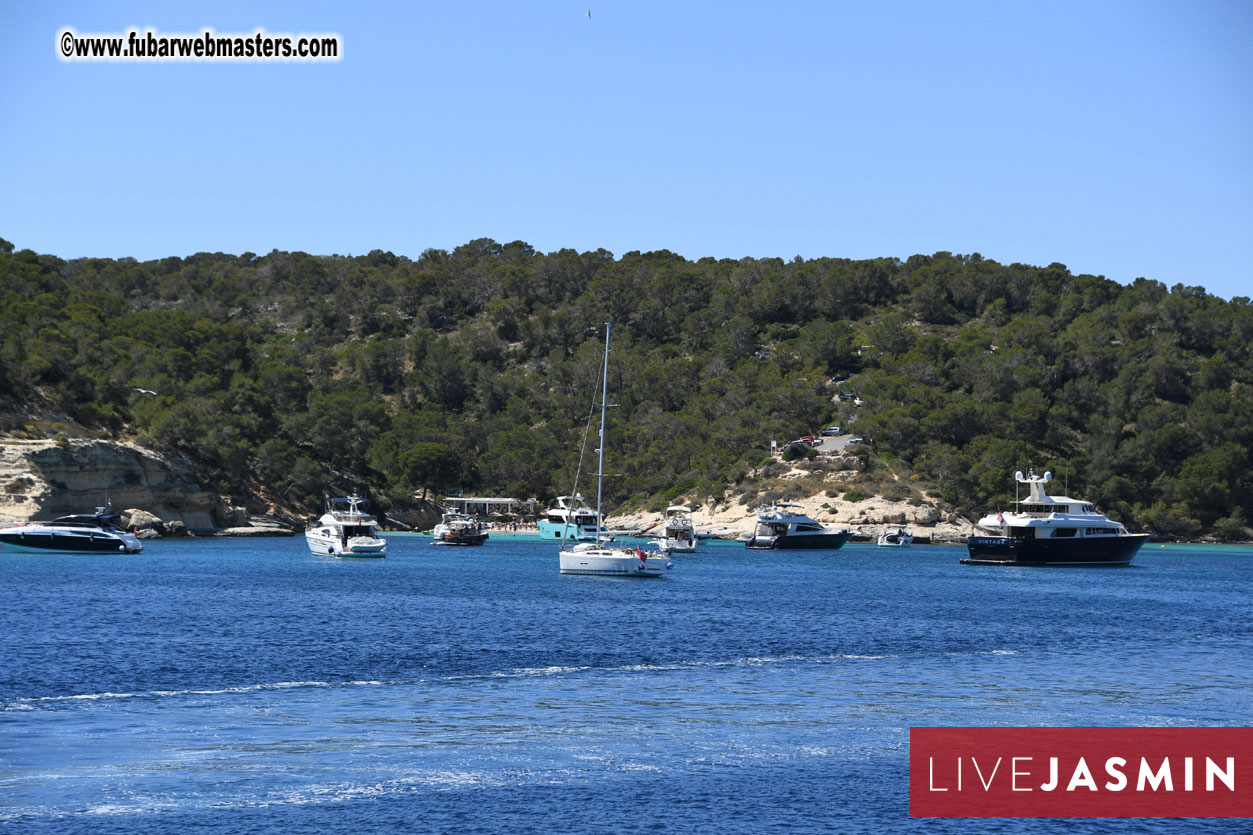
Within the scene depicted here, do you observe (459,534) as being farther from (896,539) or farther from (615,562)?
(896,539)

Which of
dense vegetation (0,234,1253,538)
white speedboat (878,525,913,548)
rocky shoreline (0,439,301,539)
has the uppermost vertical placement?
dense vegetation (0,234,1253,538)

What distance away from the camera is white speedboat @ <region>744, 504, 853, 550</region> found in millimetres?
112625

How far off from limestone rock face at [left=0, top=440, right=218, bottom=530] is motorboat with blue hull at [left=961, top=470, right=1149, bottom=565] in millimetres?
71636

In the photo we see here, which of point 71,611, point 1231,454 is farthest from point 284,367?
point 1231,454

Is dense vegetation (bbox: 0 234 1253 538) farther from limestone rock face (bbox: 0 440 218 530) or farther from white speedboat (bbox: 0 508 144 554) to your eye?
white speedboat (bbox: 0 508 144 554)

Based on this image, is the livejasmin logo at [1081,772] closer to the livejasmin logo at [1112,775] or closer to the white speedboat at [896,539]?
the livejasmin logo at [1112,775]

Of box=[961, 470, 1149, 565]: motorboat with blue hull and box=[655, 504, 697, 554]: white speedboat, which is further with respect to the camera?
box=[655, 504, 697, 554]: white speedboat

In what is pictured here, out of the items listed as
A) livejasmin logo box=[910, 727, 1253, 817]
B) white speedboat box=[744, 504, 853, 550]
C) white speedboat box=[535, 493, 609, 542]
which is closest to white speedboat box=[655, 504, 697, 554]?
white speedboat box=[535, 493, 609, 542]

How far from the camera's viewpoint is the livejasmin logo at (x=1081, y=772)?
20047 millimetres

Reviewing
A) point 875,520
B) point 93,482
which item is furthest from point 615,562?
point 875,520

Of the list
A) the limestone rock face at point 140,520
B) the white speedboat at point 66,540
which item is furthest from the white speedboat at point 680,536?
the limestone rock face at point 140,520

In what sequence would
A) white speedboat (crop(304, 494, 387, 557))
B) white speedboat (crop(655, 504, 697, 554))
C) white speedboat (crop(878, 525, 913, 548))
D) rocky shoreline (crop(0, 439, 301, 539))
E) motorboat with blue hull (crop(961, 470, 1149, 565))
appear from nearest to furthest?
white speedboat (crop(304, 494, 387, 557)), motorboat with blue hull (crop(961, 470, 1149, 565)), rocky shoreline (crop(0, 439, 301, 539)), white speedboat (crop(655, 504, 697, 554)), white speedboat (crop(878, 525, 913, 548))

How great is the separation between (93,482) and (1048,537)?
79.0m

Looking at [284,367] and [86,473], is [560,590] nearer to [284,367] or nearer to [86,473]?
[86,473]
